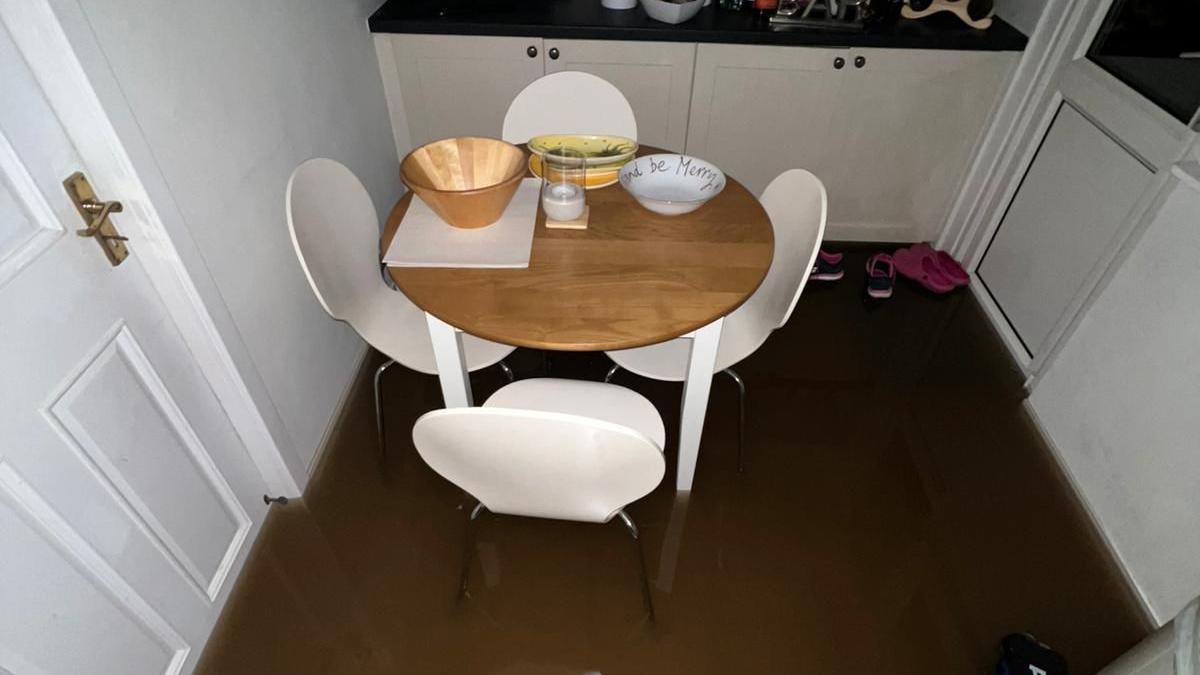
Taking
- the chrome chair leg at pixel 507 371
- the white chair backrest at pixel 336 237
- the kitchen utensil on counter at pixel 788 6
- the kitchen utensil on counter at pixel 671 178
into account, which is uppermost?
the kitchen utensil on counter at pixel 788 6

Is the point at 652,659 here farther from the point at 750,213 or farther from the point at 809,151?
the point at 809,151

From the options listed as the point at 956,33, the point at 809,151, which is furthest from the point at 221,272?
the point at 956,33

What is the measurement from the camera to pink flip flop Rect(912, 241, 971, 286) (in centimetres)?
263

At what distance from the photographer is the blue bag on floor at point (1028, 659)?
1.40m

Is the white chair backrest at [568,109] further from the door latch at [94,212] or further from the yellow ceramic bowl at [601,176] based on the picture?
the door latch at [94,212]

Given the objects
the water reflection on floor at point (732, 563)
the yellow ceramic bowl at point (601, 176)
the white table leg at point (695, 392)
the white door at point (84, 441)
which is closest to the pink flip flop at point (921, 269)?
the water reflection on floor at point (732, 563)

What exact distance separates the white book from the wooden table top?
21 mm

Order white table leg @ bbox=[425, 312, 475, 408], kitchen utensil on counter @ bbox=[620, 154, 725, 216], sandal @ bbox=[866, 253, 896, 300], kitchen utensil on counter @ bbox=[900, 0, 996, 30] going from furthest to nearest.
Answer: sandal @ bbox=[866, 253, 896, 300] → kitchen utensil on counter @ bbox=[900, 0, 996, 30] → kitchen utensil on counter @ bbox=[620, 154, 725, 216] → white table leg @ bbox=[425, 312, 475, 408]

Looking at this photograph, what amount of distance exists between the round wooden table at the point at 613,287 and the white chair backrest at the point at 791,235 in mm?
110

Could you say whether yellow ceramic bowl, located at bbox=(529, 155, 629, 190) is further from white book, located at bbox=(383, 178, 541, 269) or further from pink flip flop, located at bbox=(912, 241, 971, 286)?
pink flip flop, located at bbox=(912, 241, 971, 286)

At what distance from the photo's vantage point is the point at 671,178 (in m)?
1.64

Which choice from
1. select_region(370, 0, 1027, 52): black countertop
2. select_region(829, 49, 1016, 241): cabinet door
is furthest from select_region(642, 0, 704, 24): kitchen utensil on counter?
select_region(829, 49, 1016, 241): cabinet door

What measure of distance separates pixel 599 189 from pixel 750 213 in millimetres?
405

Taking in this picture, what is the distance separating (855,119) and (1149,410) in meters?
1.46
